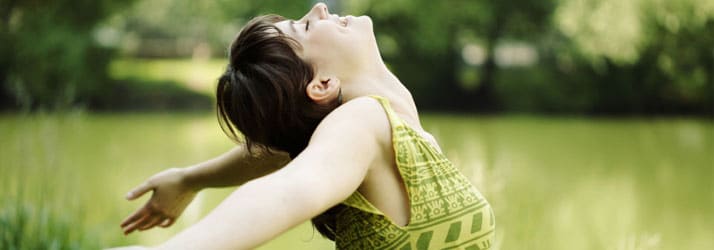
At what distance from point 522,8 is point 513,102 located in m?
2.20

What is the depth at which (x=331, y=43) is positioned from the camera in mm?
1505

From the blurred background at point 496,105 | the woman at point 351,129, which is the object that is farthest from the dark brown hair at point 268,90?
the blurred background at point 496,105

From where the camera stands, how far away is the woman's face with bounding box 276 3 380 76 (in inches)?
58.7

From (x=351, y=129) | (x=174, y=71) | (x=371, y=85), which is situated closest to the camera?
(x=351, y=129)

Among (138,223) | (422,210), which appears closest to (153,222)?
(138,223)

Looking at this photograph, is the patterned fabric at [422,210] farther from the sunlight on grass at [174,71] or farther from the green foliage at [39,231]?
the sunlight on grass at [174,71]

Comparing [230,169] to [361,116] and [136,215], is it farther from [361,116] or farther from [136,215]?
[361,116]

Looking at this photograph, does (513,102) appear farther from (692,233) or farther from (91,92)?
(692,233)

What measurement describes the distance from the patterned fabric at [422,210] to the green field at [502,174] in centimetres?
66

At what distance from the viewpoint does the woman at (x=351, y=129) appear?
133 centimetres

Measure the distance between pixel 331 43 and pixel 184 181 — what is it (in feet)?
1.77

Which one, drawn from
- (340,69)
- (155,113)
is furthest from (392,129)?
(155,113)

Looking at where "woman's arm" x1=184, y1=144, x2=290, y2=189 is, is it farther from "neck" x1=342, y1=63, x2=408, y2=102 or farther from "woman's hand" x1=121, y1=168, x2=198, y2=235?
"neck" x1=342, y1=63, x2=408, y2=102

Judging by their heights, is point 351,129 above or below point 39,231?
above
